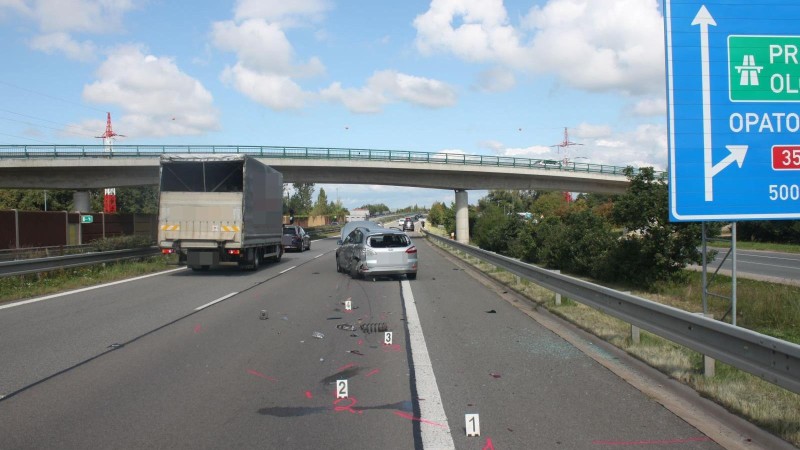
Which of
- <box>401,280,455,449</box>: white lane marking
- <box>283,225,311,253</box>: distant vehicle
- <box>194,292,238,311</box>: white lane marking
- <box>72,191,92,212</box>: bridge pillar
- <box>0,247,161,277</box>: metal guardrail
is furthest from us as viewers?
<box>72,191,92,212</box>: bridge pillar

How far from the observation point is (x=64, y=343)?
8578mm

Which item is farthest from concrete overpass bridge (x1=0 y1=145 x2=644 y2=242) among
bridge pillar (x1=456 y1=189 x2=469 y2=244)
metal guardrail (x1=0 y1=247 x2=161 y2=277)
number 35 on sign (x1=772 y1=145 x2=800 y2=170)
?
number 35 on sign (x1=772 y1=145 x2=800 y2=170)

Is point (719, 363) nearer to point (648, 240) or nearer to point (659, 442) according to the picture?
point (659, 442)

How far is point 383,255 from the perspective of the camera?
17.8 m

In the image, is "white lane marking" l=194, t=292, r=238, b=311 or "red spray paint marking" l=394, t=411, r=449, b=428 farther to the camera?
"white lane marking" l=194, t=292, r=238, b=311

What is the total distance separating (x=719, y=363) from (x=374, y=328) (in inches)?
194

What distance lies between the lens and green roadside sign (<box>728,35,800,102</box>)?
7777 mm

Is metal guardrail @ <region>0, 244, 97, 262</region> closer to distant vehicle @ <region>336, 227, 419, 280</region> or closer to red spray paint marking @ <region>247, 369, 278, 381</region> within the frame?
distant vehicle @ <region>336, 227, 419, 280</region>

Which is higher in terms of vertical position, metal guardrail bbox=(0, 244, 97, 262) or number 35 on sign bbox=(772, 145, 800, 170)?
number 35 on sign bbox=(772, 145, 800, 170)

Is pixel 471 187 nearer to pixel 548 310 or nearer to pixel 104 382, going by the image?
pixel 548 310

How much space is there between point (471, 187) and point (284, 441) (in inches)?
1988

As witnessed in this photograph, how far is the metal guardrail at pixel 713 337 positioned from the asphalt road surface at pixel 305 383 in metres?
0.76

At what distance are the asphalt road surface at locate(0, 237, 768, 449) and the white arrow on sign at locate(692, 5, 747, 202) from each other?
9.47ft

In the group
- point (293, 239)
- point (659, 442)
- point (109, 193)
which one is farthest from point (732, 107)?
→ point (109, 193)
